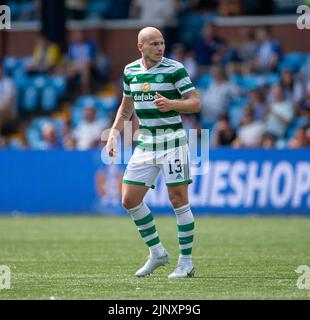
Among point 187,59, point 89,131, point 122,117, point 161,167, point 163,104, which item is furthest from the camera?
point 187,59

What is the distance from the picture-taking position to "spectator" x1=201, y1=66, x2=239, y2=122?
21.8m

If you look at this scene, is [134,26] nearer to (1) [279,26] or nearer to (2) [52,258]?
(1) [279,26]

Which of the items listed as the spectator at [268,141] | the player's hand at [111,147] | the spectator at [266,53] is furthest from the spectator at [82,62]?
the player's hand at [111,147]

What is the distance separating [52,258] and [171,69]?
3.30 metres

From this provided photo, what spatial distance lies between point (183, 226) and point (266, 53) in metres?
12.4

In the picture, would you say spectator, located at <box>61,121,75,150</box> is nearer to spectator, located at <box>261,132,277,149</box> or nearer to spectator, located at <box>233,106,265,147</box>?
spectator, located at <box>233,106,265,147</box>

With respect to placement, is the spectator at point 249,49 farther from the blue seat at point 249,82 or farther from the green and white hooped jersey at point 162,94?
the green and white hooped jersey at point 162,94

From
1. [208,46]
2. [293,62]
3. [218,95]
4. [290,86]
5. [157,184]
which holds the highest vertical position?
[208,46]

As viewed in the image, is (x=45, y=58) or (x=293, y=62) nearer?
(x=293, y=62)

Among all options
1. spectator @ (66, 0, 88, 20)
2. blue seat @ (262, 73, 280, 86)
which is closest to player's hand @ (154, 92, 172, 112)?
blue seat @ (262, 73, 280, 86)

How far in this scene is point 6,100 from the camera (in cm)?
2448

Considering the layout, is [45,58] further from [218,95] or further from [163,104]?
[163,104]

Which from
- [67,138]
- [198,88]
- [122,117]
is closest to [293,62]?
[198,88]
